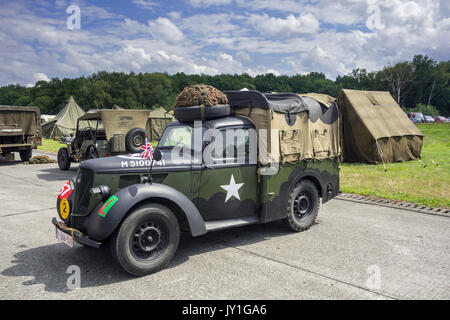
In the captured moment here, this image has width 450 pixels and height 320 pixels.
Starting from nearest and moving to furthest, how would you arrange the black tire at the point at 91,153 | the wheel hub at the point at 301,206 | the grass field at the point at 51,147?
1. the wheel hub at the point at 301,206
2. the black tire at the point at 91,153
3. the grass field at the point at 51,147

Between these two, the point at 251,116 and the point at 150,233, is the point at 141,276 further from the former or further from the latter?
the point at 251,116

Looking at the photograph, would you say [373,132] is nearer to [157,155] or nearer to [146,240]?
[157,155]

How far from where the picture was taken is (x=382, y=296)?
3.74 metres

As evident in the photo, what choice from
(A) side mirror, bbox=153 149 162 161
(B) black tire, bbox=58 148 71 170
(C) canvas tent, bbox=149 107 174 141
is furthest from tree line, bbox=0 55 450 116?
(A) side mirror, bbox=153 149 162 161

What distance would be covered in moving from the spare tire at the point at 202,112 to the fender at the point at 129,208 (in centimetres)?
134

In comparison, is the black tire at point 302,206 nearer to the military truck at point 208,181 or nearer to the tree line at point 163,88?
the military truck at point 208,181

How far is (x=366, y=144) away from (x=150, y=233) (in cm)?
1187

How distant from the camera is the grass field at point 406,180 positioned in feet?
28.7

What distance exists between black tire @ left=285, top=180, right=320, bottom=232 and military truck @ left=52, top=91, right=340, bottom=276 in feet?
0.06

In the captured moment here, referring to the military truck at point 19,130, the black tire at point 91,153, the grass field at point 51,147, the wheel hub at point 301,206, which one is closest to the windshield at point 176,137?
the wheel hub at point 301,206

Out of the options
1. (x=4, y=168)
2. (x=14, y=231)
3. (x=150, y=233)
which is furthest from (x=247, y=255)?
(x=4, y=168)

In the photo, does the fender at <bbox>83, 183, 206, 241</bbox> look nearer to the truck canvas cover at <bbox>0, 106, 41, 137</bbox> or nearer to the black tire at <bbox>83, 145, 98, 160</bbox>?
the black tire at <bbox>83, 145, 98, 160</bbox>
